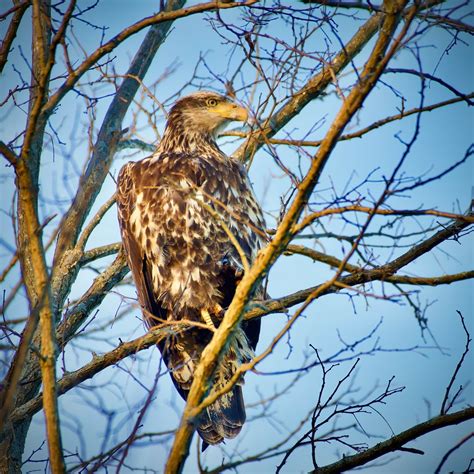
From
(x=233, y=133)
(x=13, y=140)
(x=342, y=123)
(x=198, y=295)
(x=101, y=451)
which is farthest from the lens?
(x=233, y=133)

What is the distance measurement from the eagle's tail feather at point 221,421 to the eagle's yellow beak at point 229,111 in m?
2.14

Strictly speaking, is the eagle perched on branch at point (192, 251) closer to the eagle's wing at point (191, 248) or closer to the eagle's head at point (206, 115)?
the eagle's wing at point (191, 248)

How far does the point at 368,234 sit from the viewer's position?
349 centimetres

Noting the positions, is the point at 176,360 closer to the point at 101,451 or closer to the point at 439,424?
the point at 101,451

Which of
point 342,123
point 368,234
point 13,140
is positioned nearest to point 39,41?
point 13,140

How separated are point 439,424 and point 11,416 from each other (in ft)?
8.30

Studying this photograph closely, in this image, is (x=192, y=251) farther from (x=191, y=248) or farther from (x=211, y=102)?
(x=211, y=102)

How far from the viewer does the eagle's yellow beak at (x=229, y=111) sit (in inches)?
216

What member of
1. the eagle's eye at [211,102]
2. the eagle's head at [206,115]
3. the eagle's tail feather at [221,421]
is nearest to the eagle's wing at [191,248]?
the eagle's tail feather at [221,421]

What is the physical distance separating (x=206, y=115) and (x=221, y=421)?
2433mm

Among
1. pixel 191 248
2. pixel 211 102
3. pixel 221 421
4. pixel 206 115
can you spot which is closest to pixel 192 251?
pixel 191 248

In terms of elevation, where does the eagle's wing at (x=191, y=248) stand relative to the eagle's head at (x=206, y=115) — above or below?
below

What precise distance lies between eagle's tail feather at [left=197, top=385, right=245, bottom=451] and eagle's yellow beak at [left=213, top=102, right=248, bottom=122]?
2139 millimetres

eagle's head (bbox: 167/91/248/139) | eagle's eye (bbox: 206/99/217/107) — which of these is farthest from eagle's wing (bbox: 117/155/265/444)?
eagle's eye (bbox: 206/99/217/107)
